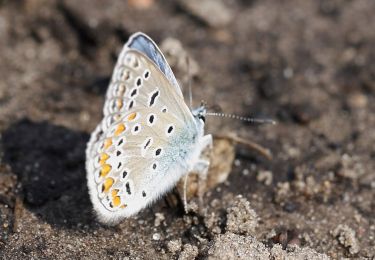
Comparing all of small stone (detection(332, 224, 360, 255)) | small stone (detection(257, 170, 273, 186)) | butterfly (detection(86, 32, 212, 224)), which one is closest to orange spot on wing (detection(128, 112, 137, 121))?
butterfly (detection(86, 32, 212, 224))

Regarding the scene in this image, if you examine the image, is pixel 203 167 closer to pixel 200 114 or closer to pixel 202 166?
pixel 202 166

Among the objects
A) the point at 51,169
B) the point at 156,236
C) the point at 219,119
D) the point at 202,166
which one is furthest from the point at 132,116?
the point at 219,119

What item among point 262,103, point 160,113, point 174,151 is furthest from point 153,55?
point 262,103

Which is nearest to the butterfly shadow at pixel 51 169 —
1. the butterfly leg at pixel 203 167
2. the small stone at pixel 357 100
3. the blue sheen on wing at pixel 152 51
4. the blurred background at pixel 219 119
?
the blurred background at pixel 219 119

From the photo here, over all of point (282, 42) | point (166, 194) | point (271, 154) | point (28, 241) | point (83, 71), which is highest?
point (282, 42)

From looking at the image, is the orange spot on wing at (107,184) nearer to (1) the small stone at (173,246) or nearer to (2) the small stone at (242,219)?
(1) the small stone at (173,246)

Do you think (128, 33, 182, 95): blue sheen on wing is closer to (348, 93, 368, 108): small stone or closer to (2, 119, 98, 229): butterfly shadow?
(2, 119, 98, 229): butterfly shadow

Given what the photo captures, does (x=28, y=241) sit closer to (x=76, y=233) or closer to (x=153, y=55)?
(x=76, y=233)
